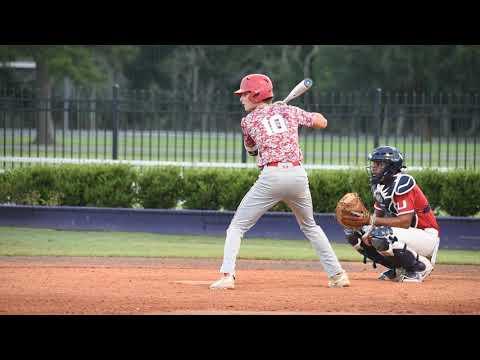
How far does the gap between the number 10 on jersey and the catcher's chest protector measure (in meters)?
1.53

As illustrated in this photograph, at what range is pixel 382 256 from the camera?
1017 centimetres

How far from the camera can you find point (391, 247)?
32.7ft

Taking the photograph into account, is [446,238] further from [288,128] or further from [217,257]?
[288,128]

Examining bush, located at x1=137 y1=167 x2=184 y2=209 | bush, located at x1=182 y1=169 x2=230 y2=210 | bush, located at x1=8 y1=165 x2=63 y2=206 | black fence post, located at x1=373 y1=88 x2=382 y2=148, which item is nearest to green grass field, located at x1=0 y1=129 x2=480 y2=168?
black fence post, located at x1=373 y1=88 x2=382 y2=148

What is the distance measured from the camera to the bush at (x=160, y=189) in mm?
15422

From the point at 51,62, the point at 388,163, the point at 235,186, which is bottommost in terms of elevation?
the point at 235,186

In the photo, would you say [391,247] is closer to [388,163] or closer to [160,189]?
[388,163]

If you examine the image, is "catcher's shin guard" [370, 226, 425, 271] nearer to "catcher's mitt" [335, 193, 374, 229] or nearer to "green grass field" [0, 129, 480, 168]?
"catcher's mitt" [335, 193, 374, 229]

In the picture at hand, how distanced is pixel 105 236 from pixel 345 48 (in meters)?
43.7

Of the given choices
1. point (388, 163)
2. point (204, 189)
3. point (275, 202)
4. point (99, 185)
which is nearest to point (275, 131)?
point (275, 202)

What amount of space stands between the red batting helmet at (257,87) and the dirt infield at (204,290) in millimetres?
1954

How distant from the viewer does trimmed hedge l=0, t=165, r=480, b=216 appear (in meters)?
14.9

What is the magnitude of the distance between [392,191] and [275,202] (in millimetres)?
1437

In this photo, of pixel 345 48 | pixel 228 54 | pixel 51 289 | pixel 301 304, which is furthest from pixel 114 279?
pixel 228 54
